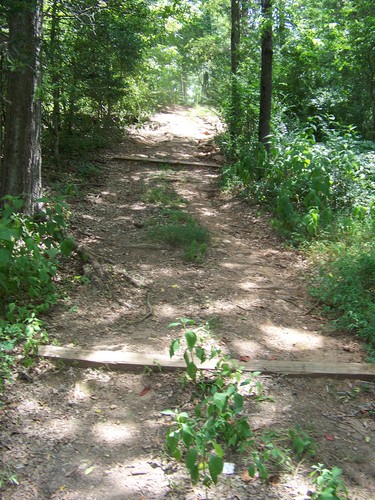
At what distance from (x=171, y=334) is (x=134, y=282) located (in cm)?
120

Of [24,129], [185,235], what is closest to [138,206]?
[185,235]

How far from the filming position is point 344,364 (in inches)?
159

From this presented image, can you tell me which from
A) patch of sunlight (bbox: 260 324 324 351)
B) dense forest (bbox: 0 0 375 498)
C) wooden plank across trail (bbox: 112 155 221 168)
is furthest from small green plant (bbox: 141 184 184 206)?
patch of sunlight (bbox: 260 324 324 351)

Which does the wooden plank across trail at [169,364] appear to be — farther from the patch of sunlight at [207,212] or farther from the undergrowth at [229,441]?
the patch of sunlight at [207,212]

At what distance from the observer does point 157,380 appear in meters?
3.81

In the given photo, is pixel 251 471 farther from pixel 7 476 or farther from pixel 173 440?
pixel 7 476

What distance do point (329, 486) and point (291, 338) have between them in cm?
200

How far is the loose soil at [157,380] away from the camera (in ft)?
9.57

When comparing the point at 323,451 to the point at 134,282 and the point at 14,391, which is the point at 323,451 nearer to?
the point at 14,391

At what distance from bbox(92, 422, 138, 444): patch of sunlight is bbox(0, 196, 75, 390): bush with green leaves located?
91cm

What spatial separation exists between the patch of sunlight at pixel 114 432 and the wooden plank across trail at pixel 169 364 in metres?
0.60

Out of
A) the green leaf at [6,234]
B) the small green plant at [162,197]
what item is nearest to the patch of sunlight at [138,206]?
the small green plant at [162,197]

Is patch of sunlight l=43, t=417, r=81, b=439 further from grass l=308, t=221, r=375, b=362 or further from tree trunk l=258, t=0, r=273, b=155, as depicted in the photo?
tree trunk l=258, t=0, r=273, b=155

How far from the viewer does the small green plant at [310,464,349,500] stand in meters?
2.50
